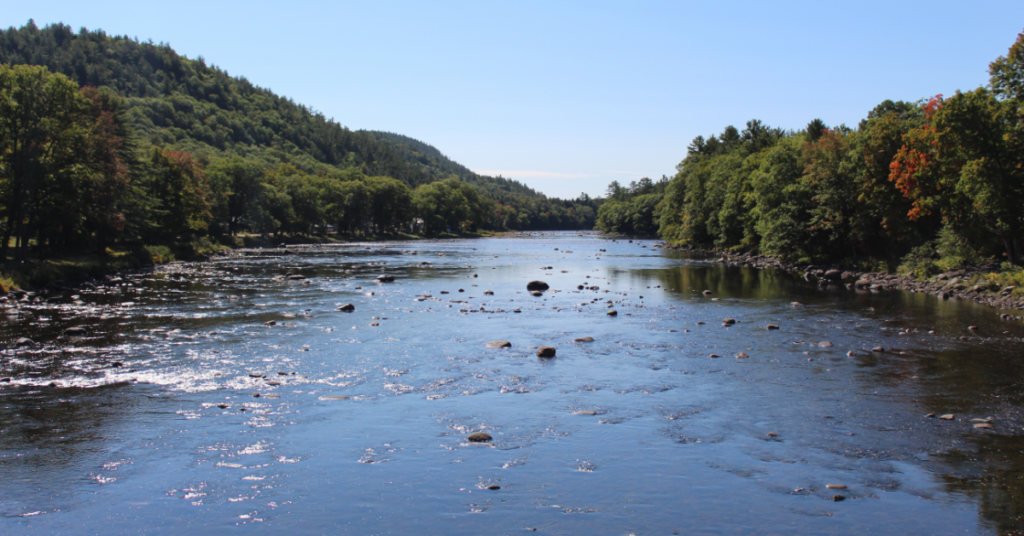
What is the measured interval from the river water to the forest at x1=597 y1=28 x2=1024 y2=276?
37.0ft

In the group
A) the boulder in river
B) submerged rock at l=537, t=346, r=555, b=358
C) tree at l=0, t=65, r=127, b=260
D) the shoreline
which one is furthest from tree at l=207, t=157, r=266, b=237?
submerged rock at l=537, t=346, r=555, b=358

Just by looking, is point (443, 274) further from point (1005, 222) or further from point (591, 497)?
point (591, 497)

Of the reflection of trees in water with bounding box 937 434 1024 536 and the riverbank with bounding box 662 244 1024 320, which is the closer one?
the reflection of trees in water with bounding box 937 434 1024 536

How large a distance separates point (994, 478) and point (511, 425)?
9755 millimetres

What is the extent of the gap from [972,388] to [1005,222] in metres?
27.0

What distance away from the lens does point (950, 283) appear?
40.3m

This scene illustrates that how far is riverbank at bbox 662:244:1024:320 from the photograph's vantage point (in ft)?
113

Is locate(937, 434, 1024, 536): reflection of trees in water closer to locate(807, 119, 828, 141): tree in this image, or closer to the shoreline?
the shoreline

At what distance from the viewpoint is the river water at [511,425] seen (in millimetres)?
10516

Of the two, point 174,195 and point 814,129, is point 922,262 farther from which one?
point 174,195

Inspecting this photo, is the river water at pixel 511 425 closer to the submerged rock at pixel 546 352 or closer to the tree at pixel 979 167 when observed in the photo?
the submerged rock at pixel 546 352

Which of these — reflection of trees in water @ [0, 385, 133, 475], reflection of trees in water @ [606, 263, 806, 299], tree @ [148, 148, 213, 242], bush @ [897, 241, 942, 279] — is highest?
tree @ [148, 148, 213, 242]

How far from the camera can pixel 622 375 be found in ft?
65.8

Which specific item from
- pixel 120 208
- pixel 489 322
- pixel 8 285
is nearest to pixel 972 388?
pixel 489 322
